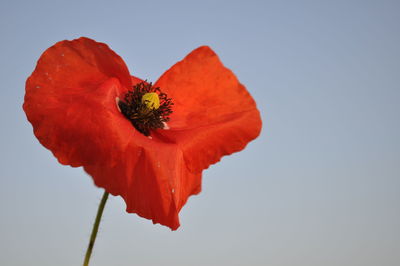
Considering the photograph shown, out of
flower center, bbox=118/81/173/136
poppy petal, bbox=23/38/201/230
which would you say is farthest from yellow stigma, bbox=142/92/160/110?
poppy petal, bbox=23/38/201/230

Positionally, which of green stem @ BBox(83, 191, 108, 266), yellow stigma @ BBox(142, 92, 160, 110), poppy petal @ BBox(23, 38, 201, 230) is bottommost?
green stem @ BBox(83, 191, 108, 266)

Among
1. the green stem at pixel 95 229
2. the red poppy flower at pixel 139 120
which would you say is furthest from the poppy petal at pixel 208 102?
the green stem at pixel 95 229

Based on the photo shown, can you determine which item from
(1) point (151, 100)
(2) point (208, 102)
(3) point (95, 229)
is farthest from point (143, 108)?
(3) point (95, 229)

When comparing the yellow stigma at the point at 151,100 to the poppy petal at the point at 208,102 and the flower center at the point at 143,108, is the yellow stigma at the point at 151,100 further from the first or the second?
the poppy petal at the point at 208,102

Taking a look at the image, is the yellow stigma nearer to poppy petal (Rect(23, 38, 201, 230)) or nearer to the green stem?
poppy petal (Rect(23, 38, 201, 230))

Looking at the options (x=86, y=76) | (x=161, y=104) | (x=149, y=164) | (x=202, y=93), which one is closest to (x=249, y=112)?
(x=202, y=93)

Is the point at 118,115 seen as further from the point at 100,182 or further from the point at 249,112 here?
the point at 249,112

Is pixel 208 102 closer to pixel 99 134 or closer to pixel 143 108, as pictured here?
pixel 143 108
